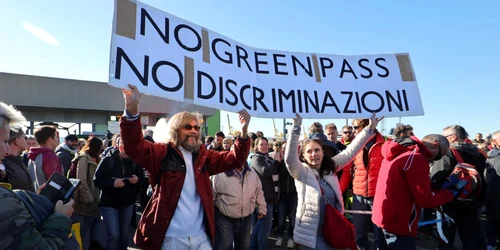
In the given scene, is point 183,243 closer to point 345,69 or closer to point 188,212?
point 188,212

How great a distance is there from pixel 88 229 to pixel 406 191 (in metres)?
4.00

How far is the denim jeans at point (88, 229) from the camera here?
14.7 feet

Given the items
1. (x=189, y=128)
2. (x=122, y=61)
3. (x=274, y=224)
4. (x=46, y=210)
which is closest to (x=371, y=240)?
(x=274, y=224)

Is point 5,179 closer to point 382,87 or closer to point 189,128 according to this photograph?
point 189,128

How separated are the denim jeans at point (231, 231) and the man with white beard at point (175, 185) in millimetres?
1229

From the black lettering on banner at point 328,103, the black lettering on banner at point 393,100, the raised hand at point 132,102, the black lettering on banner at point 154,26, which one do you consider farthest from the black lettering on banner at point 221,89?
the black lettering on banner at point 393,100

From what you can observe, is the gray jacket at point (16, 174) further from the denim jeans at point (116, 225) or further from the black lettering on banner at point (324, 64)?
the black lettering on banner at point (324, 64)

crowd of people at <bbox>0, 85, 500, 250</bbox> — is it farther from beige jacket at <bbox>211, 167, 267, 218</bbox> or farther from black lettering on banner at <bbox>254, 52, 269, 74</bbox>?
black lettering on banner at <bbox>254, 52, 269, 74</bbox>

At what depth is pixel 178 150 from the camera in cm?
259

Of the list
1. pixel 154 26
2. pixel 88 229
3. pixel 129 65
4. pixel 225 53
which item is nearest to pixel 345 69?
pixel 225 53

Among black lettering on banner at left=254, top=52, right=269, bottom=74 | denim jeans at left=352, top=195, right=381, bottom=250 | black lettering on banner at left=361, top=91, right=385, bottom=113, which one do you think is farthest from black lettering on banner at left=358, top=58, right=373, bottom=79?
denim jeans at left=352, top=195, right=381, bottom=250

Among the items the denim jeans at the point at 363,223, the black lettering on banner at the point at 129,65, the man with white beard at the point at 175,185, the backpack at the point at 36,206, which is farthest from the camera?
the denim jeans at the point at 363,223

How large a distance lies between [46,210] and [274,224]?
5.76 metres

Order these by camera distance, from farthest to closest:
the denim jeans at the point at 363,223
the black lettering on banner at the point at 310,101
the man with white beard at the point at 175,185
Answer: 1. the denim jeans at the point at 363,223
2. the black lettering on banner at the point at 310,101
3. the man with white beard at the point at 175,185
